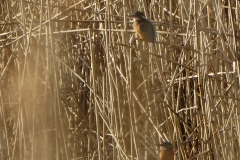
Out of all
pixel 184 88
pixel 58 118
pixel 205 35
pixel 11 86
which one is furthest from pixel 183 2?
pixel 11 86

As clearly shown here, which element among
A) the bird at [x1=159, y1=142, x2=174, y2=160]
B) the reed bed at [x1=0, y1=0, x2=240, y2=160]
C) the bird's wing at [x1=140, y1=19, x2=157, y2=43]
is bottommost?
the bird at [x1=159, y1=142, x2=174, y2=160]

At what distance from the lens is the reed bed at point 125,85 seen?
3117mm

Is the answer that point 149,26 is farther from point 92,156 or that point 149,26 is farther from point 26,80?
point 92,156

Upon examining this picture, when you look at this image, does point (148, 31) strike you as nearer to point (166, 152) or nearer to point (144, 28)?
point (144, 28)

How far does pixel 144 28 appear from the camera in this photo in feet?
10.8

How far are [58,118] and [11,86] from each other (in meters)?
1.61

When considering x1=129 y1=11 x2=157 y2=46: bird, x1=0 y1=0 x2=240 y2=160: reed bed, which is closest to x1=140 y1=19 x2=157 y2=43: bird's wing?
x1=129 y1=11 x2=157 y2=46: bird

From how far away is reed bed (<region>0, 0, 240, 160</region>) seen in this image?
3117 millimetres

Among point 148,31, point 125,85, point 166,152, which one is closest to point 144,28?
point 148,31

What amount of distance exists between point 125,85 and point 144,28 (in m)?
0.60

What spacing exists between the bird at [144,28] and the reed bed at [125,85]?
3.7 inches

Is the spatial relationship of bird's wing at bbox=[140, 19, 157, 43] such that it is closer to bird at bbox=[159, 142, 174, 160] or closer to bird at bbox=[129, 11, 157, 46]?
bird at bbox=[129, 11, 157, 46]

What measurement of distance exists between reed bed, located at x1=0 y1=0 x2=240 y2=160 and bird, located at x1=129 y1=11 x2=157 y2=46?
0.09m

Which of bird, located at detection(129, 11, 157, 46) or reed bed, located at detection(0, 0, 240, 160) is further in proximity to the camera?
bird, located at detection(129, 11, 157, 46)
